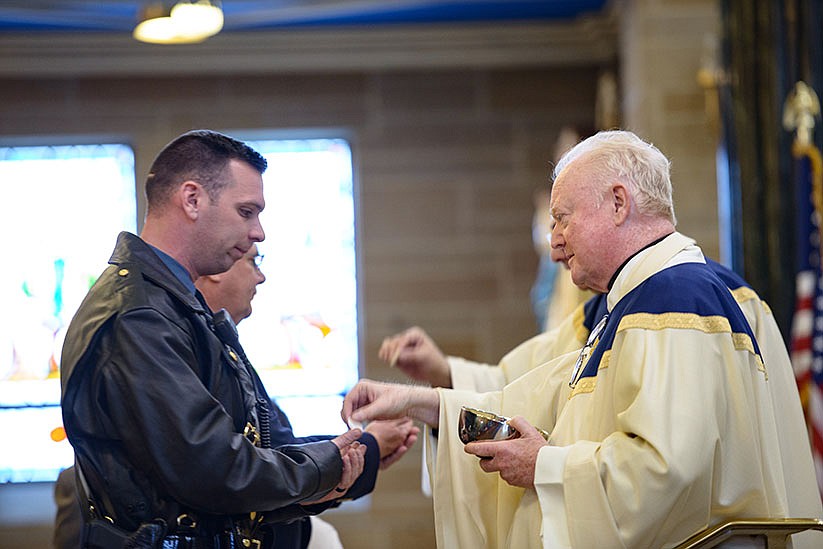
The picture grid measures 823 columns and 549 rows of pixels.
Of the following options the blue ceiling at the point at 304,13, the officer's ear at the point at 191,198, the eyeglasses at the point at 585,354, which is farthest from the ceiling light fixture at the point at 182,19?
the eyeglasses at the point at 585,354

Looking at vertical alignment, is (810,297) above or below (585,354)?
above

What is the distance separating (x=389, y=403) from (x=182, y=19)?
3.19 meters

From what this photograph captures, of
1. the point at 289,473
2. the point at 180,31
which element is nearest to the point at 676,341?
the point at 289,473

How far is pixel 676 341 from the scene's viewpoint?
8.69ft

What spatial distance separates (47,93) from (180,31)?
9.85 ft

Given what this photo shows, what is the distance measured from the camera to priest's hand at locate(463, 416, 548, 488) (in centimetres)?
275

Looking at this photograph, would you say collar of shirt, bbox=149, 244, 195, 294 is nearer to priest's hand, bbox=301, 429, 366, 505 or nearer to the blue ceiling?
priest's hand, bbox=301, 429, 366, 505

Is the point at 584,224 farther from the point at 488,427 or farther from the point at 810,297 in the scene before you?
the point at 810,297

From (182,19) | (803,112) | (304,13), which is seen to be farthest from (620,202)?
(304,13)

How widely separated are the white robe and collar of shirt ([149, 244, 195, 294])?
0.97 meters

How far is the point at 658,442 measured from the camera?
254 centimetres

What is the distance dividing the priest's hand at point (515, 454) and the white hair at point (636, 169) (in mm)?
628

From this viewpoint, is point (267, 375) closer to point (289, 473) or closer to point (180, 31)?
point (180, 31)

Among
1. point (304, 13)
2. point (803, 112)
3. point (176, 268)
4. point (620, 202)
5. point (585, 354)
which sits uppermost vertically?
point (304, 13)
